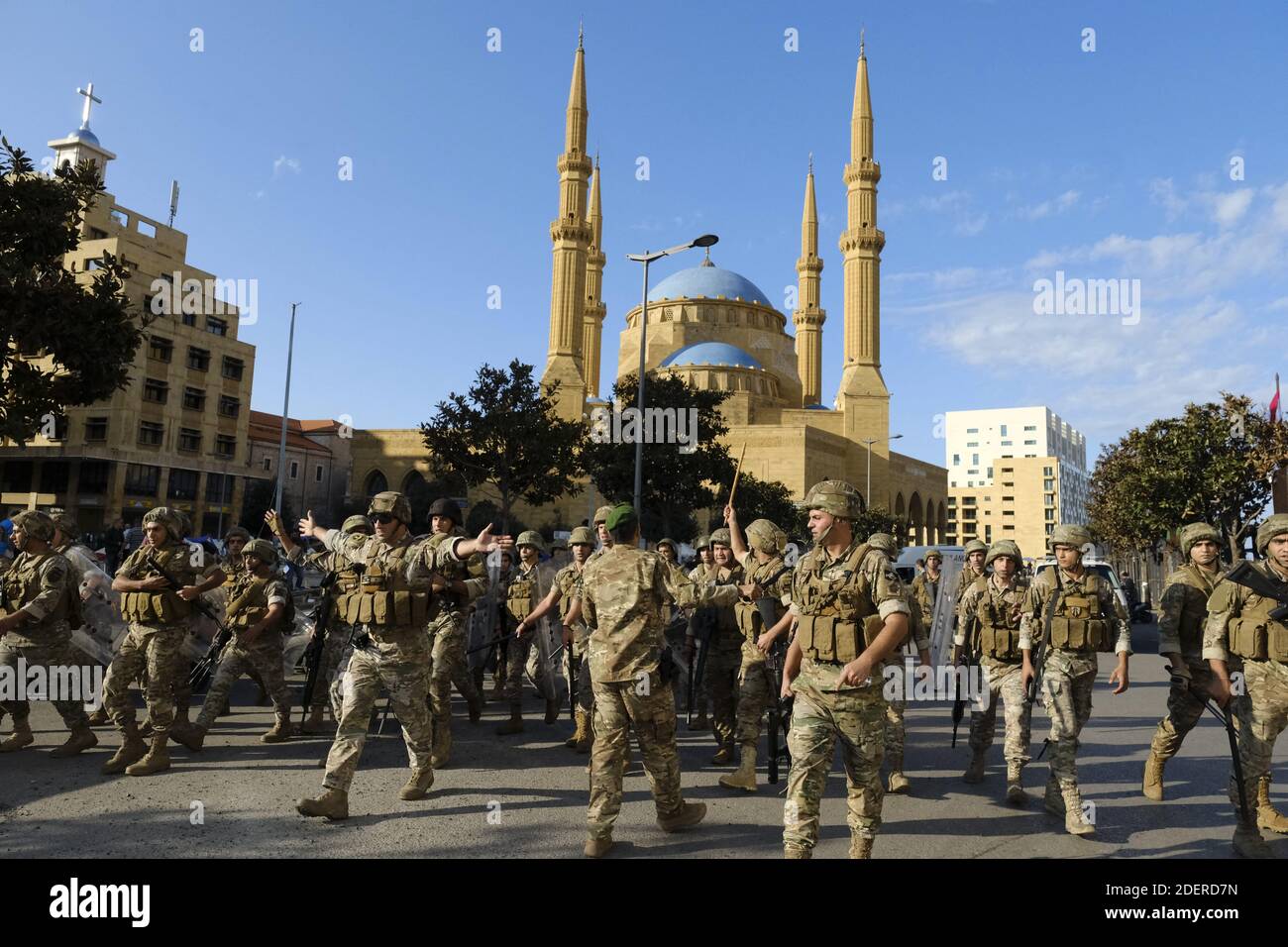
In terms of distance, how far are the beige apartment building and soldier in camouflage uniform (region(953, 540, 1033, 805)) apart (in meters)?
37.7

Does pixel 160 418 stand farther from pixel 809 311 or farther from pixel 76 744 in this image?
pixel 809 311

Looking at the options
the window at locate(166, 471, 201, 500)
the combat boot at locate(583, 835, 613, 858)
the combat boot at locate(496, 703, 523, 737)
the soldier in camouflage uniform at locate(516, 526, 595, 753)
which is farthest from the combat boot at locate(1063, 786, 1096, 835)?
the window at locate(166, 471, 201, 500)

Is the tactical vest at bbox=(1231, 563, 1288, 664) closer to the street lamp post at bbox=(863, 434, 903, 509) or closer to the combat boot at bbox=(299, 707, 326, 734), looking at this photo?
the combat boot at bbox=(299, 707, 326, 734)

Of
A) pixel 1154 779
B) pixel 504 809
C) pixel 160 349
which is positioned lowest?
pixel 504 809

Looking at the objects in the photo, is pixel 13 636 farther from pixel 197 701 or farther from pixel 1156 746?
pixel 1156 746

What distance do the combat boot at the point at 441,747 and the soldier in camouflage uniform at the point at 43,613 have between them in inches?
106

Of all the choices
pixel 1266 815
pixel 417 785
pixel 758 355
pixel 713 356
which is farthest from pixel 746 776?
pixel 758 355

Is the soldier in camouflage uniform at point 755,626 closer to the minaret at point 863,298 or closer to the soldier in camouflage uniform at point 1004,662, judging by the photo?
the soldier in camouflage uniform at point 1004,662

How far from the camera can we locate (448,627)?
6.89 metres

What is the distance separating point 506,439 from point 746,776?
2271 cm

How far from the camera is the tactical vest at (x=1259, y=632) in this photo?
14.7 feet

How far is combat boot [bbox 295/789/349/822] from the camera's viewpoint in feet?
15.6
